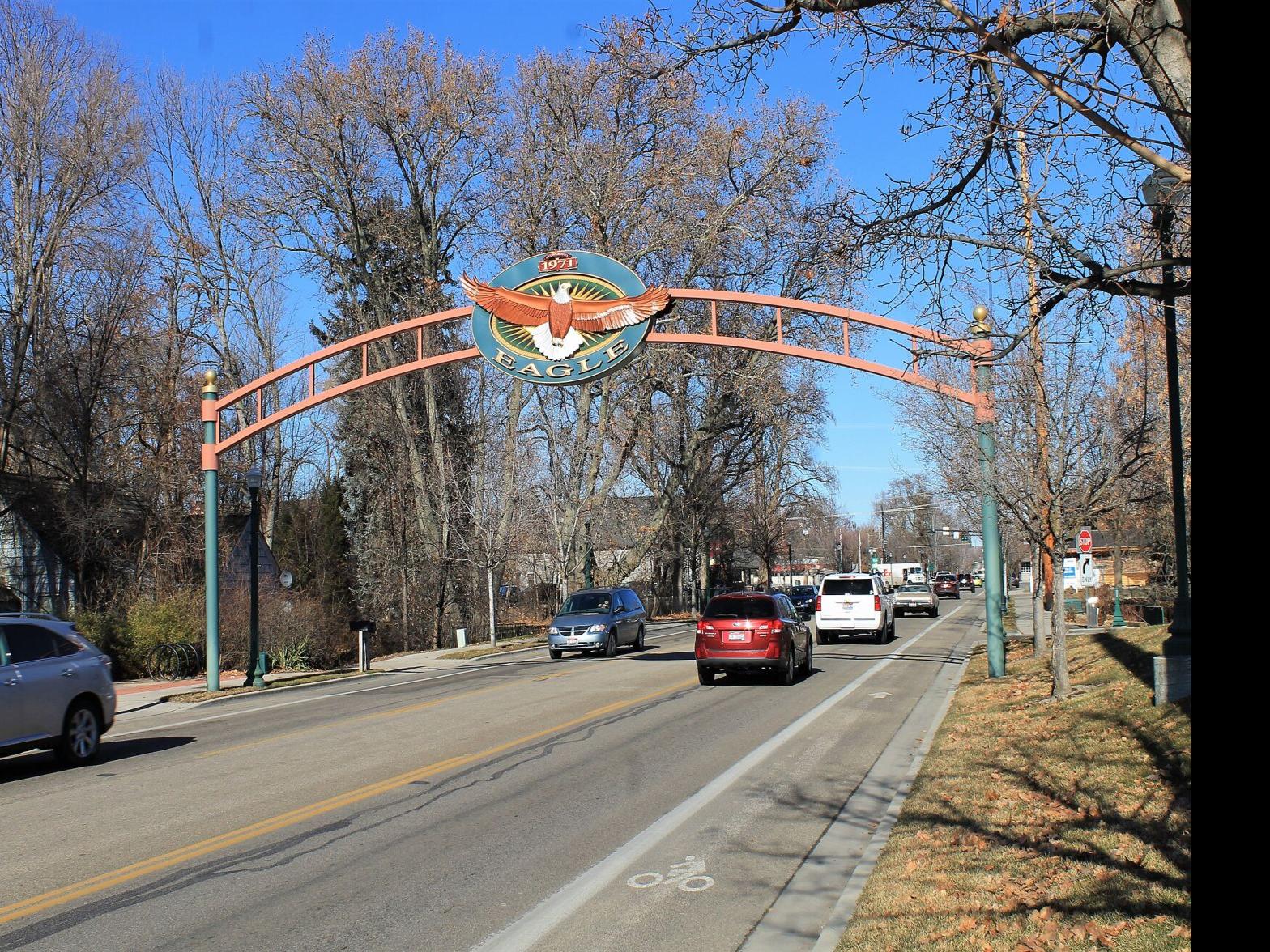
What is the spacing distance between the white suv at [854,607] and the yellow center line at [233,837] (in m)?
18.4

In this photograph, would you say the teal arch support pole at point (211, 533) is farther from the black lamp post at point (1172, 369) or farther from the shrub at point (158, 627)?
the black lamp post at point (1172, 369)

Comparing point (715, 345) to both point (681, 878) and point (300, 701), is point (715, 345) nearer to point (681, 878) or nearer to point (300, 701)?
point (300, 701)

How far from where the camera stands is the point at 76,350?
32.0 metres

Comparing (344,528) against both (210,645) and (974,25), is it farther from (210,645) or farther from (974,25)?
(974,25)

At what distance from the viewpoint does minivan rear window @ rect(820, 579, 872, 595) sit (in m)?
32.0

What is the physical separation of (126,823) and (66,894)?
7.79 ft

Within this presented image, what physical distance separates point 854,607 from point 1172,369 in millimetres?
19299

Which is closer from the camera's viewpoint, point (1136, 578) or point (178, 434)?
point (178, 434)

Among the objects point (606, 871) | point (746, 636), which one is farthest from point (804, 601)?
point (606, 871)

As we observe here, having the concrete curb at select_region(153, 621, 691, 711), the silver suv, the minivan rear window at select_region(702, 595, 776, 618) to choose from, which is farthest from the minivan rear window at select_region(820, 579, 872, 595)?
the silver suv

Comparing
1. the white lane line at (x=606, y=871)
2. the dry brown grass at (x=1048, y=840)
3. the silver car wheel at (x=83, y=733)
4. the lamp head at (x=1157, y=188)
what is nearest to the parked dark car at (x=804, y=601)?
the white lane line at (x=606, y=871)

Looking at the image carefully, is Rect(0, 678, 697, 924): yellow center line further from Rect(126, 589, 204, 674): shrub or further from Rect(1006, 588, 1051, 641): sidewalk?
Rect(126, 589, 204, 674): shrub

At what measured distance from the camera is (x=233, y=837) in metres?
8.95
